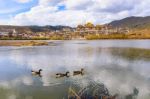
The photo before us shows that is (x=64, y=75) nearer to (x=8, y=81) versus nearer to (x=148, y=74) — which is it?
(x=8, y=81)

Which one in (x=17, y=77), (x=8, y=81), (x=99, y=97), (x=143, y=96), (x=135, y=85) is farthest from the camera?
(x=17, y=77)

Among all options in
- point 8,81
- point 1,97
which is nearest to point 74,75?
point 8,81

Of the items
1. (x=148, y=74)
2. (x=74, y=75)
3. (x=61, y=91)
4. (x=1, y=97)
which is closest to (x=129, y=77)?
(x=148, y=74)

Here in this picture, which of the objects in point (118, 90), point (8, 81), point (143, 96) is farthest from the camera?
point (8, 81)

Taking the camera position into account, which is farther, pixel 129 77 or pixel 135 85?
pixel 129 77

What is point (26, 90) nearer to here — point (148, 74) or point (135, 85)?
point (135, 85)

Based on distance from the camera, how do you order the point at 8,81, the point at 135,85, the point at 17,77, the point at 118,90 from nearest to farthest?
the point at 118,90 < the point at 135,85 < the point at 8,81 < the point at 17,77

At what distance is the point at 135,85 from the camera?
3128 cm

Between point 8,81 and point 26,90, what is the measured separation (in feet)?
21.6

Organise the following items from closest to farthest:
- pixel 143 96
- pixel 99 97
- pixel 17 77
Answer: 1. pixel 99 97
2. pixel 143 96
3. pixel 17 77

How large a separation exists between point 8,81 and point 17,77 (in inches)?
97.7

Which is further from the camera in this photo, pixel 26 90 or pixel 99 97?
pixel 26 90

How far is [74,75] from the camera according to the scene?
124ft

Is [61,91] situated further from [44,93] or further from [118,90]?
[118,90]
